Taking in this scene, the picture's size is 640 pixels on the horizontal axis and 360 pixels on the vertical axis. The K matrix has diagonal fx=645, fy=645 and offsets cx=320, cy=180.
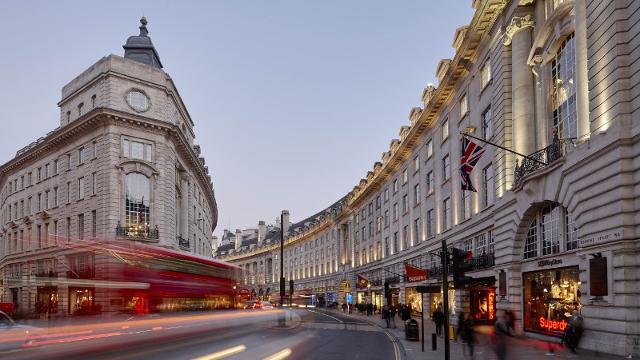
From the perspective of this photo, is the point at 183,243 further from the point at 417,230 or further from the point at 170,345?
the point at 170,345

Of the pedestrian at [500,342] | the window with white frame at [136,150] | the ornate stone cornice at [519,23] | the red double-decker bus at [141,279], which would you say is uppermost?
the ornate stone cornice at [519,23]

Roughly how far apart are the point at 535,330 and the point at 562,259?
16.0 ft

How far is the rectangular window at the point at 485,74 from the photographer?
36688 millimetres

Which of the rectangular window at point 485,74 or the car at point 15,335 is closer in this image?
the car at point 15,335

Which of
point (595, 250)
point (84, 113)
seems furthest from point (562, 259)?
point (84, 113)

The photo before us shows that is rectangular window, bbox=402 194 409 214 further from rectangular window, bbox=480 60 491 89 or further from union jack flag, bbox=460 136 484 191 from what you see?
union jack flag, bbox=460 136 484 191

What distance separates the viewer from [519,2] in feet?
98.6

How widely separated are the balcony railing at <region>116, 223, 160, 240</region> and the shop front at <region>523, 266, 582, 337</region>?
3480 centimetres

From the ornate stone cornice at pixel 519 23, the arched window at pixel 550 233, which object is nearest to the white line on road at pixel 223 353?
the arched window at pixel 550 233

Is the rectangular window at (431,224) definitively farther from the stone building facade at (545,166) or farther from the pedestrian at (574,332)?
the pedestrian at (574,332)

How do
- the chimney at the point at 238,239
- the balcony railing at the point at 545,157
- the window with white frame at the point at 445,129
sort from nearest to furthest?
the balcony railing at the point at 545,157
the window with white frame at the point at 445,129
the chimney at the point at 238,239

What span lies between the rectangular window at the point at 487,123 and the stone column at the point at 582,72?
11.6 m

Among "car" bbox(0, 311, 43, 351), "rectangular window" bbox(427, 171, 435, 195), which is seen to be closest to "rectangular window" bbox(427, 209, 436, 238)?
"rectangular window" bbox(427, 171, 435, 195)

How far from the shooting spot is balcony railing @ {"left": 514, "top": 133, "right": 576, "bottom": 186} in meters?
25.8
